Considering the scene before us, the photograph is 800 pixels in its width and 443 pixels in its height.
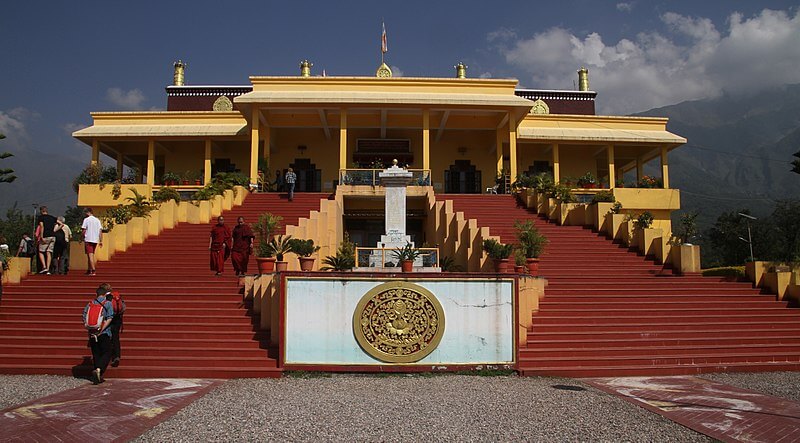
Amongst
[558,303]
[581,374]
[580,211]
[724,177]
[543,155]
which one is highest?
[724,177]

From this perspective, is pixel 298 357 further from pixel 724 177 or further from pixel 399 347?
pixel 724 177

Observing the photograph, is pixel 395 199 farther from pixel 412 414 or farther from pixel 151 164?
pixel 151 164

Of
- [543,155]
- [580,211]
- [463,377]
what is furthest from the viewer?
[543,155]

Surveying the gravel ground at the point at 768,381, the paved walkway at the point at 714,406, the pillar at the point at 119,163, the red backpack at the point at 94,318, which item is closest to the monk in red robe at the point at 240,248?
the red backpack at the point at 94,318

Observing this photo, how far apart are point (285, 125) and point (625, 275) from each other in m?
15.8

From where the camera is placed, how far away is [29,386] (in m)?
7.51

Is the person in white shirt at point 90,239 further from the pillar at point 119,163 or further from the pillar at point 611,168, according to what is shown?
the pillar at point 611,168

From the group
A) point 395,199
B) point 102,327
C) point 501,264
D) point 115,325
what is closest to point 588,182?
point 395,199

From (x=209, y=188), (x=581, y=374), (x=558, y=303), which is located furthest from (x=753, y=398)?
(x=209, y=188)

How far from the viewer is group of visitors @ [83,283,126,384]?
774 centimetres

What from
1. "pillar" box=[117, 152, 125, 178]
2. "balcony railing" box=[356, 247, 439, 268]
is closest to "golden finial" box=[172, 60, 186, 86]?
"pillar" box=[117, 152, 125, 178]

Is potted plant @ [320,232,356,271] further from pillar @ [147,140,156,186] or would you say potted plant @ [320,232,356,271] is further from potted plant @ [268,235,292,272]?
pillar @ [147,140,156,186]

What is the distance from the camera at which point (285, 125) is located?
2397 cm

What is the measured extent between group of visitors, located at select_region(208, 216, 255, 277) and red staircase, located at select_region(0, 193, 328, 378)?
31 cm
